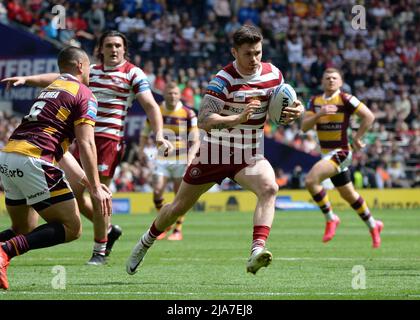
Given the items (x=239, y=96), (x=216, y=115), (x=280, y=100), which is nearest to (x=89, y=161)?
(x=216, y=115)

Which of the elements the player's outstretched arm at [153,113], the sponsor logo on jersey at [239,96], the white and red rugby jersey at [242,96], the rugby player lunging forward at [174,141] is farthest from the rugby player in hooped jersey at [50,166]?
the rugby player lunging forward at [174,141]

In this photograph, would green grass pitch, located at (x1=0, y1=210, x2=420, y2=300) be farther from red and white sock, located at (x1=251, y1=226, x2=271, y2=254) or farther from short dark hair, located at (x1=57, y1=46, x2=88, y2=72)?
short dark hair, located at (x1=57, y1=46, x2=88, y2=72)

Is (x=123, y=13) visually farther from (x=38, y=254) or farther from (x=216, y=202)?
(x=38, y=254)

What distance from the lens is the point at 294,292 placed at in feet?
27.6

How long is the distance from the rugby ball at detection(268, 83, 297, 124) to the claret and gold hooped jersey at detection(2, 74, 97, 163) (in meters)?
1.75

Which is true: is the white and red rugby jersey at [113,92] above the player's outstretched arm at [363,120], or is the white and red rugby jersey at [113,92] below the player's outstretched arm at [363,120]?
above

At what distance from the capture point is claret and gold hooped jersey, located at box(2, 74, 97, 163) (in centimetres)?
855

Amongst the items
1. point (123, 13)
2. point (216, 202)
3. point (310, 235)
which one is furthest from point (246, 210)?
point (310, 235)

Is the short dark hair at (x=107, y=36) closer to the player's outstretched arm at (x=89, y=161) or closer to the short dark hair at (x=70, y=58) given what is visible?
the short dark hair at (x=70, y=58)

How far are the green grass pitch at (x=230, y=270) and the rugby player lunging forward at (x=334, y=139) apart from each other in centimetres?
72

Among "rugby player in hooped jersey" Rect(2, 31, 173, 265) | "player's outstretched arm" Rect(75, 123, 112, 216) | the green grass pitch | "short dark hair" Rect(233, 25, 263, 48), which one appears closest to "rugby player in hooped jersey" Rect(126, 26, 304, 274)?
"short dark hair" Rect(233, 25, 263, 48)

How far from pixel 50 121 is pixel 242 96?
1.91 meters

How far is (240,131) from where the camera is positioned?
31.1ft

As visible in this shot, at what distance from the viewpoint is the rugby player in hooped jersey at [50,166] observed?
27.7ft
